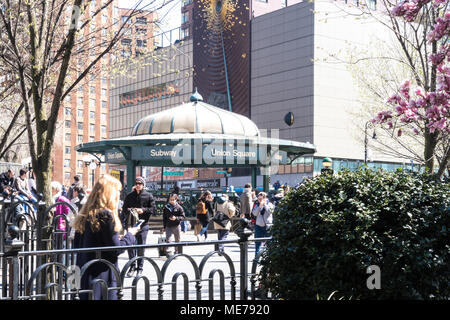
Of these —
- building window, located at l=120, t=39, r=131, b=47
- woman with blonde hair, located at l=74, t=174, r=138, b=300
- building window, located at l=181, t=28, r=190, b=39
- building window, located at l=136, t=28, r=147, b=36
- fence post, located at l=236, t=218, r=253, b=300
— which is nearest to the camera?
woman with blonde hair, located at l=74, t=174, r=138, b=300

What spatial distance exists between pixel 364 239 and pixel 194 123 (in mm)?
24209

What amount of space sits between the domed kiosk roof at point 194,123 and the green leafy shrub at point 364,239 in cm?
2336

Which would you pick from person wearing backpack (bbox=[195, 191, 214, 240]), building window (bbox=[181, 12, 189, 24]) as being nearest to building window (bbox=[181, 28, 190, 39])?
building window (bbox=[181, 12, 189, 24])

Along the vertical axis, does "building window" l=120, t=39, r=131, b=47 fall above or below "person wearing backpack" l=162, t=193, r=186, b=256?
above

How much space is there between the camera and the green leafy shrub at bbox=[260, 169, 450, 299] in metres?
5.66

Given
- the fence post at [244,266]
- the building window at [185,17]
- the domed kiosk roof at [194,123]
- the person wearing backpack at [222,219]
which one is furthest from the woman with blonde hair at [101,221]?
the building window at [185,17]

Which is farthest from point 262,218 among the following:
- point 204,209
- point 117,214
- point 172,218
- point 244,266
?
point 117,214

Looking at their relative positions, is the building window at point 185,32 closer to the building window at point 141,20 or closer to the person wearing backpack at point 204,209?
the person wearing backpack at point 204,209

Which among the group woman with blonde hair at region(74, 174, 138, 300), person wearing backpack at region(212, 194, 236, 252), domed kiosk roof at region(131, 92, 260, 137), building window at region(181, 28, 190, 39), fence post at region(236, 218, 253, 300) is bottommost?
person wearing backpack at region(212, 194, 236, 252)

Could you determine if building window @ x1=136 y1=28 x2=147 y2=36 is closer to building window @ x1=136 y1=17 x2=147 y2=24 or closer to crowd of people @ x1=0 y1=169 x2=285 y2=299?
building window @ x1=136 y1=17 x2=147 y2=24

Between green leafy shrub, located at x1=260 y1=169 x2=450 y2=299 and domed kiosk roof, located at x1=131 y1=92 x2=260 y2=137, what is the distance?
2336cm

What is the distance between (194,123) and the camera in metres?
29.7

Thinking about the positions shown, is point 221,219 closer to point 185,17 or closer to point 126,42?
point 126,42

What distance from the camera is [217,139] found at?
27766 millimetres
